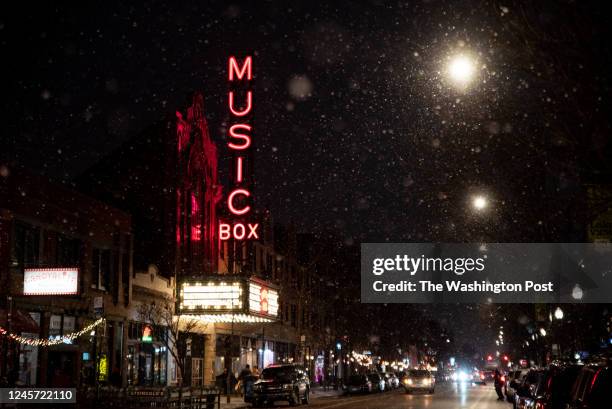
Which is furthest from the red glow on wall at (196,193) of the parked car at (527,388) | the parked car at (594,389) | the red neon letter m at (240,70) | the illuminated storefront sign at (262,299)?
the parked car at (594,389)

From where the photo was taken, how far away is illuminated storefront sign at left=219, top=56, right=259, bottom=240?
143 ft

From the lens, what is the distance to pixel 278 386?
36.9 m

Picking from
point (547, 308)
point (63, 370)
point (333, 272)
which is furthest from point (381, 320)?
point (63, 370)

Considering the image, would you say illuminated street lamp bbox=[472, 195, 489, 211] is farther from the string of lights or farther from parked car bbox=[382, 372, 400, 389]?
parked car bbox=[382, 372, 400, 389]

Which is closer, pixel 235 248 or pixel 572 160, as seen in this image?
pixel 572 160

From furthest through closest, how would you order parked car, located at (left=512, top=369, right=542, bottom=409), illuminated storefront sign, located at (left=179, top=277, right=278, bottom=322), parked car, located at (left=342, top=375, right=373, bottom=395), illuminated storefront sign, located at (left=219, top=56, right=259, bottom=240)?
parked car, located at (left=342, top=375, right=373, bottom=395), illuminated storefront sign, located at (left=219, top=56, right=259, bottom=240), illuminated storefront sign, located at (left=179, top=277, right=278, bottom=322), parked car, located at (left=512, top=369, right=542, bottom=409)

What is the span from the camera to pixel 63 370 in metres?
32.4

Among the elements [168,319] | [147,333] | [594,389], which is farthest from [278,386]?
[594,389]

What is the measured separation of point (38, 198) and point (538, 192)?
59.9 feet

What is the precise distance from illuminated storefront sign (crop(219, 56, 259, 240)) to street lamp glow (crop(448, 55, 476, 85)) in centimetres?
2808

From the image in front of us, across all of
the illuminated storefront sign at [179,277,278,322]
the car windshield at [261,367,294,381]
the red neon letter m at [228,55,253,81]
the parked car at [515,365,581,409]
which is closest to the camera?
the parked car at [515,365,581,409]

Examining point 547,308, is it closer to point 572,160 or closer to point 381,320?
point 572,160

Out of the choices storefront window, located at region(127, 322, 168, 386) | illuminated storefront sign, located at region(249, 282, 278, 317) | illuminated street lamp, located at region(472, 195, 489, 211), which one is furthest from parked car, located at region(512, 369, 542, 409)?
illuminated storefront sign, located at region(249, 282, 278, 317)

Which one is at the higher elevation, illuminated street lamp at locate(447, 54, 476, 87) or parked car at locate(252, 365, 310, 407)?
illuminated street lamp at locate(447, 54, 476, 87)
